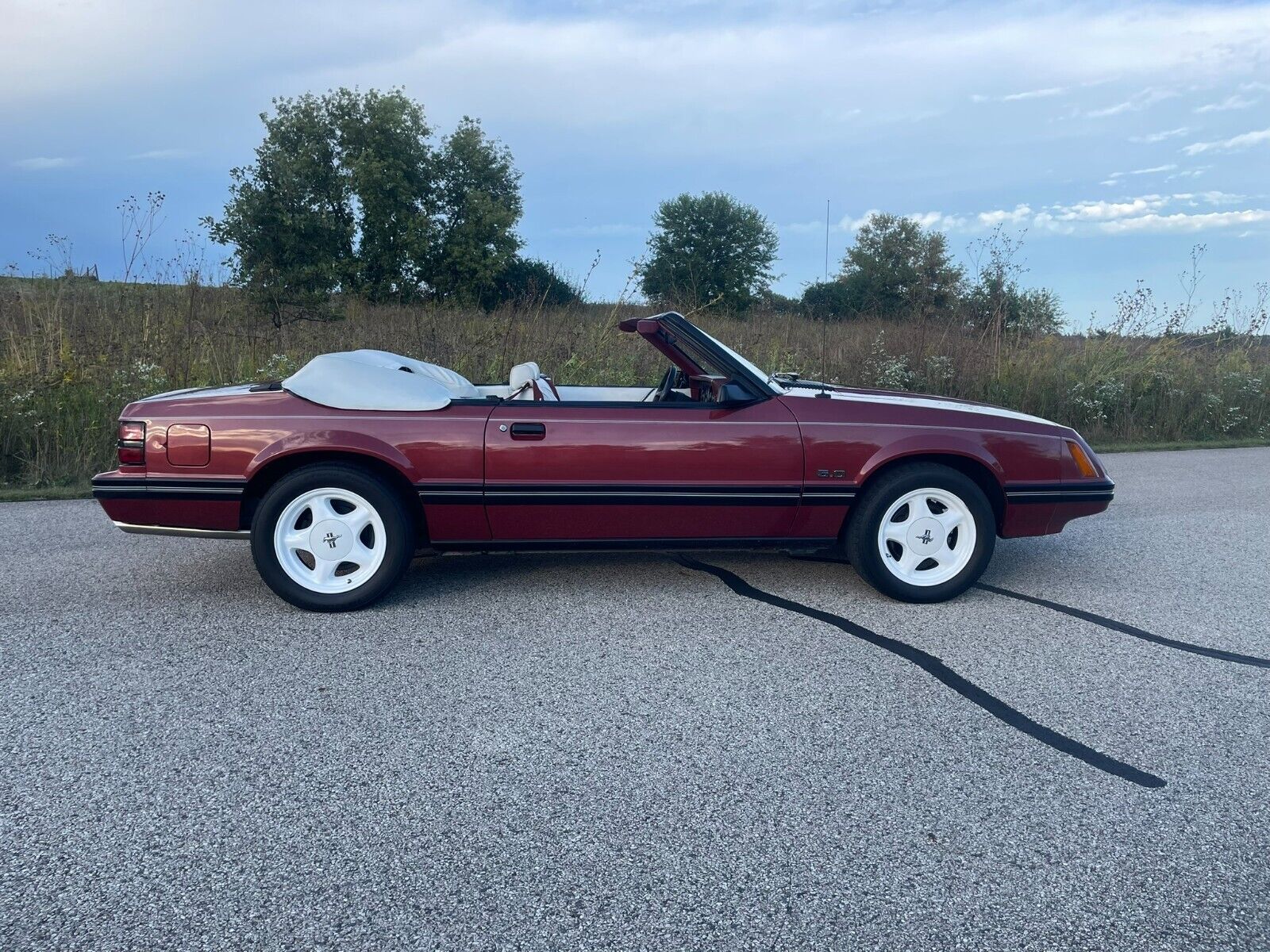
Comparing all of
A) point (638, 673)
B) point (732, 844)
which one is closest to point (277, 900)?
point (732, 844)

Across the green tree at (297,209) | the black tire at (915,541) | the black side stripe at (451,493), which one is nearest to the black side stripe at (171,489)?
the black side stripe at (451,493)

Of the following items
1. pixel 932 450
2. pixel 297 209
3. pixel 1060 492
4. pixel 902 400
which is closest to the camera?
pixel 932 450

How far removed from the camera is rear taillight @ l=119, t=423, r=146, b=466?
162 inches

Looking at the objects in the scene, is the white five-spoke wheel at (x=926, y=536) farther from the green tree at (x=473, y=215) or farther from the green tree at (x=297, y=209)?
the green tree at (x=473, y=215)

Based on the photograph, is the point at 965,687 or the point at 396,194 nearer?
the point at 965,687

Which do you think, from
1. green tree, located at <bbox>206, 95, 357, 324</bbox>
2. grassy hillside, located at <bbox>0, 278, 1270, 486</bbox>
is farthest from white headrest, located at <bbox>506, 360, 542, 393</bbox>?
green tree, located at <bbox>206, 95, 357, 324</bbox>

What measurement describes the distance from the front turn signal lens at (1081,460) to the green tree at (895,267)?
2103 cm

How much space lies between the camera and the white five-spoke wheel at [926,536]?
436 cm

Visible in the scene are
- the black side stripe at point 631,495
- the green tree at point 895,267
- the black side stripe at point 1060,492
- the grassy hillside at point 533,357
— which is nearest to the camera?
the black side stripe at point 631,495

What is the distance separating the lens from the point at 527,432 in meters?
4.18

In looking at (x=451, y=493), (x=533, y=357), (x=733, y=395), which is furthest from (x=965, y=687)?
(x=533, y=357)

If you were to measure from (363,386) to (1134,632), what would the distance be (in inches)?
145

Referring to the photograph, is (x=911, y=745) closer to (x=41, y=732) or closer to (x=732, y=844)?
(x=732, y=844)

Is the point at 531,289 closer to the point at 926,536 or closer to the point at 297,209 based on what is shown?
the point at 926,536
